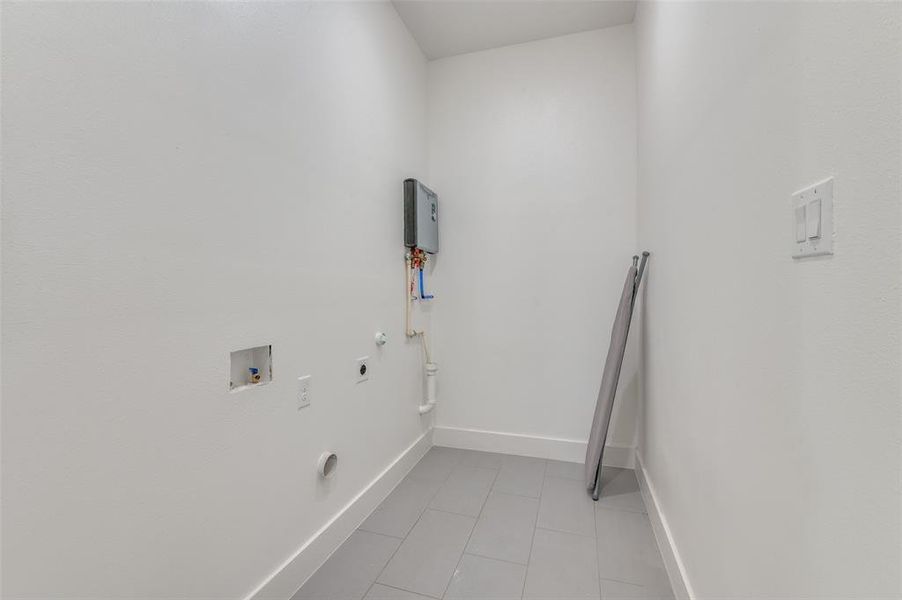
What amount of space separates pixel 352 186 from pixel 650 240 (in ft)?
5.32

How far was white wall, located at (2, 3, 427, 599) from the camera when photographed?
774 mm

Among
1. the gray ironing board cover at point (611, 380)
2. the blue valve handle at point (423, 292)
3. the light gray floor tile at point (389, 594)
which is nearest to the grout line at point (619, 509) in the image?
the gray ironing board cover at point (611, 380)

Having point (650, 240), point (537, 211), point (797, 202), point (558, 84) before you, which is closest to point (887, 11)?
point (797, 202)

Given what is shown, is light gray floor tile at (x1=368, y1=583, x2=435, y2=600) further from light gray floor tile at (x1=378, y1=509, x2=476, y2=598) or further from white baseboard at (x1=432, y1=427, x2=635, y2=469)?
white baseboard at (x1=432, y1=427, x2=635, y2=469)

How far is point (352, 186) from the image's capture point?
1892mm

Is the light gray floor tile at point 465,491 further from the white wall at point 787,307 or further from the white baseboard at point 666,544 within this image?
the white wall at point 787,307

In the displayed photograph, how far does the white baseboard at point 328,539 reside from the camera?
1390 millimetres

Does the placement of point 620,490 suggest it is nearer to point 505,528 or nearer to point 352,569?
point 505,528

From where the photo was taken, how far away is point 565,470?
2504 mm

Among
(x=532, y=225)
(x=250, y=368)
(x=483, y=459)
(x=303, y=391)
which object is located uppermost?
(x=532, y=225)

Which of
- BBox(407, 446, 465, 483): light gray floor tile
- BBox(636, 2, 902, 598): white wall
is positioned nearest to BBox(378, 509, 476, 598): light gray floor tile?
BBox(407, 446, 465, 483): light gray floor tile

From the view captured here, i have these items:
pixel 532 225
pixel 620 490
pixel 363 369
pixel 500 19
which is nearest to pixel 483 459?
pixel 620 490

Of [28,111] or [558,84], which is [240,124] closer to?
[28,111]

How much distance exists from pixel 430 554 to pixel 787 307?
1660 mm
